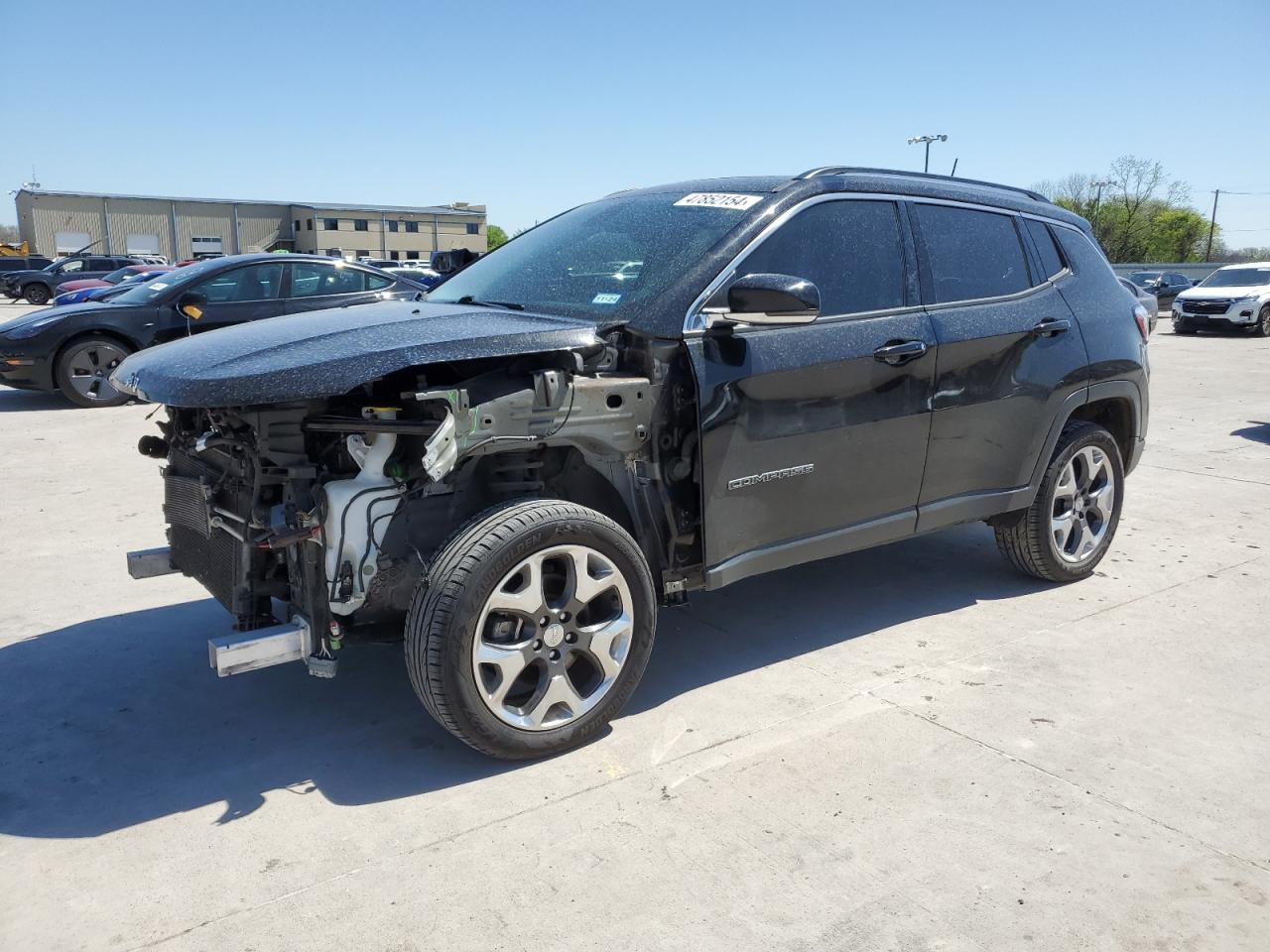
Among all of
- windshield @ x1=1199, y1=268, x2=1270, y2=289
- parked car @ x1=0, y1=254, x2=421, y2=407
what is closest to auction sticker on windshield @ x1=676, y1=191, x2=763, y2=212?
parked car @ x1=0, y1=254, x2=421, y2=407

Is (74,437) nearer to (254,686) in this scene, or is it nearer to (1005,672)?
(254,686)

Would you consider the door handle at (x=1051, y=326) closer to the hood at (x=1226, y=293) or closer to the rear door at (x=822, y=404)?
the rear door at (x=822, y=404)

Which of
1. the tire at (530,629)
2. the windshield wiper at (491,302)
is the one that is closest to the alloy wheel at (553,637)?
the tire at (530,629)

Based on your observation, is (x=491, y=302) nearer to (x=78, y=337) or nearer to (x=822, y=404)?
(x=822, y=404)

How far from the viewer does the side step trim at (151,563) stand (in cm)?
379

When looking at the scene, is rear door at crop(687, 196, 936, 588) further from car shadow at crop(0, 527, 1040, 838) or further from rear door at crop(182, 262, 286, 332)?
rear door at crop(182, 262, 286, 332)

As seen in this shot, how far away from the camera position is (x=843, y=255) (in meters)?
3.92

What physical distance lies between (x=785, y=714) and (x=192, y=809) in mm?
1995

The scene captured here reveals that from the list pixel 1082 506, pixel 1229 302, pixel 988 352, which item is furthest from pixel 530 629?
pixel 1229 302

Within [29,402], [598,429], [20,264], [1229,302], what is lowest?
[29,402]

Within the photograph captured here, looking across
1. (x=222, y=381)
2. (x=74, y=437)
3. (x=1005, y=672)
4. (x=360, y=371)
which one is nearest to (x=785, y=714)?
(x=1005, y=672)

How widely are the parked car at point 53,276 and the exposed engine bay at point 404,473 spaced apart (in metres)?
35.2

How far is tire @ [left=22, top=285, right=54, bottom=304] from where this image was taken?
32750mm

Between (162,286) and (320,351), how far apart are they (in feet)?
29.5
